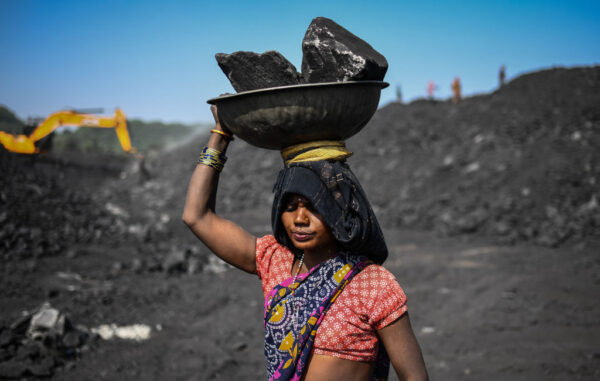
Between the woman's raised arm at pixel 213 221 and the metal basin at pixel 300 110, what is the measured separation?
0.76 ft

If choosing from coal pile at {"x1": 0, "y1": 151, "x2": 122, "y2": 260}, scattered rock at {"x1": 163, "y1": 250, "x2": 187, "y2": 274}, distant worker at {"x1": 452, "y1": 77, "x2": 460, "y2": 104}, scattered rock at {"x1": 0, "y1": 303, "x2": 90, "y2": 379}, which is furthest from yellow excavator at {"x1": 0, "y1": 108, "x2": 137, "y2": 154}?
distant worker at {"x1": 452, "y1": 77, "x2": 460, "y2": 104}

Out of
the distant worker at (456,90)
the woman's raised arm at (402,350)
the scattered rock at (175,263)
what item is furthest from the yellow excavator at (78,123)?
the distant worker at (456,90)

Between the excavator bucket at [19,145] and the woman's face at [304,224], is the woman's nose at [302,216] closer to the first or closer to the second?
the woman's face at [304,224]

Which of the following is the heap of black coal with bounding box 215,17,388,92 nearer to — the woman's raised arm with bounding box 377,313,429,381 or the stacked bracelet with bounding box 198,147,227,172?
the stacked bracelet with bounding box 198,147,227,172

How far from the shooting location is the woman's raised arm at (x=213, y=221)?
5.75 ft

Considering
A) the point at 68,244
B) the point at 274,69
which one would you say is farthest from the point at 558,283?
the point at 68,244

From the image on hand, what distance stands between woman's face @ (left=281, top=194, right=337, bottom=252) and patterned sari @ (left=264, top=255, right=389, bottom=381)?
0.37 feet

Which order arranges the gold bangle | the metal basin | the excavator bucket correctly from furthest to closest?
the excavator bucket
the gold bangle
the metal basin

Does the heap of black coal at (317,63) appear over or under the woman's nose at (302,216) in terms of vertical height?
over

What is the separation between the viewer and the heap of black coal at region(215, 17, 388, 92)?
4.71ft

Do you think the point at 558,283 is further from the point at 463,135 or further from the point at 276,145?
the point at 463,135

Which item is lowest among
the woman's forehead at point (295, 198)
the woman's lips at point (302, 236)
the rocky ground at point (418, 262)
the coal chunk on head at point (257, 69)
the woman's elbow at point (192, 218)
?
the rocky ground at point (418, 262)

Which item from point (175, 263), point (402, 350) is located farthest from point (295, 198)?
point (175, 263)

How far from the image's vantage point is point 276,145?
1.62 m
